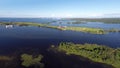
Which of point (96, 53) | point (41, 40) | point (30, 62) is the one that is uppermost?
point (96, 53)

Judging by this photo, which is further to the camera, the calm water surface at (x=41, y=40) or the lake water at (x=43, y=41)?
the calm water surface at (x=41, y=40)

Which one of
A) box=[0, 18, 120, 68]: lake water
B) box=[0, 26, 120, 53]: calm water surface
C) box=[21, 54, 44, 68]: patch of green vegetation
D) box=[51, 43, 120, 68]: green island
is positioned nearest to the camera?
box=[21, 54, 44, 68]: patch of green vegetation

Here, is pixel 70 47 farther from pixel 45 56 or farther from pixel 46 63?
pixel 46 63

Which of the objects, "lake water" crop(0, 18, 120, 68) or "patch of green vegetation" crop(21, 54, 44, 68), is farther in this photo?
"lake water" crop(0, 18, 120, 68)

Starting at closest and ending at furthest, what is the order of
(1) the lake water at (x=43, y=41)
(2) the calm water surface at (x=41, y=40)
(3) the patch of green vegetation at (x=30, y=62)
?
(3) the patch of green vegetation at (x=30, y=62) < (1) the lake water at (x=43, y=41) < (2) the calm water surface at (x=41, y=40)

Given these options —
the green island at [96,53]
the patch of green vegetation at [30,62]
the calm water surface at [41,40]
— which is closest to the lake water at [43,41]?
the calm water surface at [41,40]

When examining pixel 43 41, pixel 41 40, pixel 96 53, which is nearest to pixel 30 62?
pixel 96 53

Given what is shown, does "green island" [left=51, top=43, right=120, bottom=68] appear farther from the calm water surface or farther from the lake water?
the calm water surface

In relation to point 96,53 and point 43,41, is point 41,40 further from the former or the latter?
point 96,53

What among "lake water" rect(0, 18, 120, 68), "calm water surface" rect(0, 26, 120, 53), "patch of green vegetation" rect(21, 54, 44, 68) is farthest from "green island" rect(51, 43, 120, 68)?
"patch of green vegetation" rect(21, 54, 44, 68)

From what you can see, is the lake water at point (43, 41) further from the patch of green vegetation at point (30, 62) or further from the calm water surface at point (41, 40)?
the patch of green vegetation at point (30, 62)

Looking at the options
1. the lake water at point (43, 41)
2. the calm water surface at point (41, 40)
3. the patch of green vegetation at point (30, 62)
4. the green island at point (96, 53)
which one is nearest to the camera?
the patch of green vegetation at point (30, 62)
